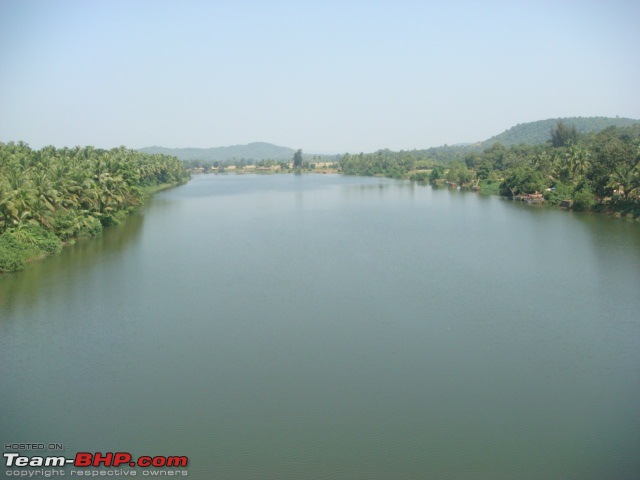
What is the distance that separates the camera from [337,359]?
39.6 feet

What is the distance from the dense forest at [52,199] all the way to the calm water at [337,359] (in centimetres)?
123

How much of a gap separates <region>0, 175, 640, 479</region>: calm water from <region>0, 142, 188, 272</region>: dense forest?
1.23 metres

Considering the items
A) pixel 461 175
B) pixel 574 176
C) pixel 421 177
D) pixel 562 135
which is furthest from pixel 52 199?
pixel 562 135

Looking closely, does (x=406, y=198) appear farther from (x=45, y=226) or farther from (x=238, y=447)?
(x=238, y=447)

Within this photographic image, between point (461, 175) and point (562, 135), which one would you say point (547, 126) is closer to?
point (562, 135)

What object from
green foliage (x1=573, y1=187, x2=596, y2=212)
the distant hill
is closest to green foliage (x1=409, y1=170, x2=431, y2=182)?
green foliage (x1=573, y1=187, x2=596, y2=212)

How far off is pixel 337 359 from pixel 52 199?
1705 centimetres

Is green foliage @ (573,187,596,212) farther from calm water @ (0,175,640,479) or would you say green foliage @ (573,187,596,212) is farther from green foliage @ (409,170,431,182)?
green foliage @ (409,170,431,182)

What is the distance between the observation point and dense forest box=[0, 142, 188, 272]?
20516 mm

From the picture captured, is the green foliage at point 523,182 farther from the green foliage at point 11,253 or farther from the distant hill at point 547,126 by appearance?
Result: the distant hill at point 547,126

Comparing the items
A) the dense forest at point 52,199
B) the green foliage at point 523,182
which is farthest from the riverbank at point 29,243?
the green foliage at point 523,182

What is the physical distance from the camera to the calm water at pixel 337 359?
8.75 m

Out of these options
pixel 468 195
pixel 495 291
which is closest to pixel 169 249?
pixel 495 291

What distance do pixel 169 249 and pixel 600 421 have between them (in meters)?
19.4
